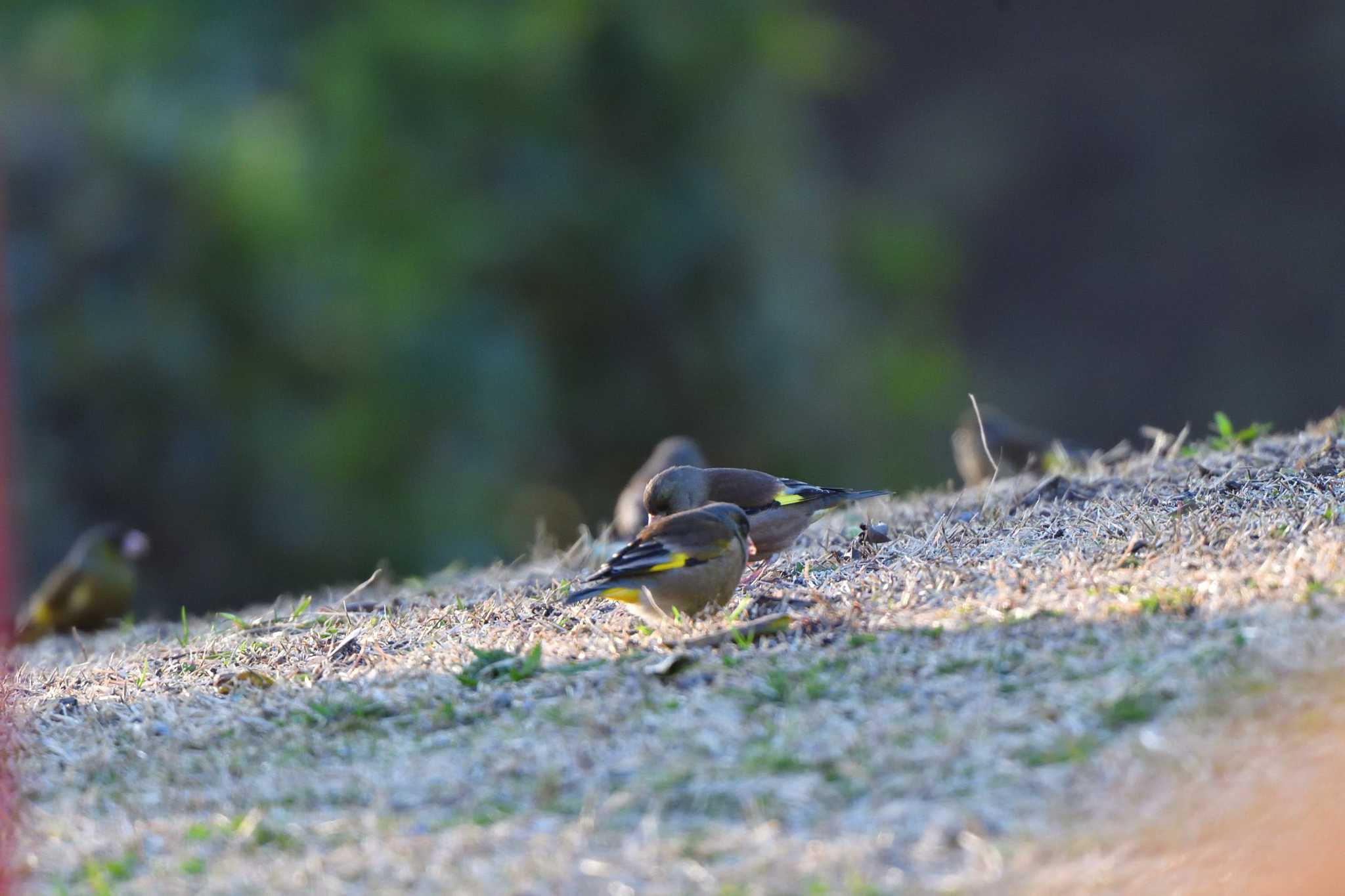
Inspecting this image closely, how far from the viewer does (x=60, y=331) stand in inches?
604

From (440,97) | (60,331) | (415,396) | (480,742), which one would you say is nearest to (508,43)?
(440,97)

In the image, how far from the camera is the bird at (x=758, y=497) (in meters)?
6.94

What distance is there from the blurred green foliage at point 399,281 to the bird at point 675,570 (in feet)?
31.1

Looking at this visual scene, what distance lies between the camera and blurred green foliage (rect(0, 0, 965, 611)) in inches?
607

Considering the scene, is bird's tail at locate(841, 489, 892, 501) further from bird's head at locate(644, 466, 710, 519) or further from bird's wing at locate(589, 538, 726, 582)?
bird's wing at locate(589, 538, 726, 582)

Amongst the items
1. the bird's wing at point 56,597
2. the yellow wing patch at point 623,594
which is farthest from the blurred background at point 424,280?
the yellow wing patch at point 623,594

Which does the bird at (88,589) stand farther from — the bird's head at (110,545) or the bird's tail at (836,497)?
the bird's tail at (836,497)

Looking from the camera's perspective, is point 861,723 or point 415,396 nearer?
point 861,723

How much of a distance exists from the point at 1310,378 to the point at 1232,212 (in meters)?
4.04

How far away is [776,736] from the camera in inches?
168

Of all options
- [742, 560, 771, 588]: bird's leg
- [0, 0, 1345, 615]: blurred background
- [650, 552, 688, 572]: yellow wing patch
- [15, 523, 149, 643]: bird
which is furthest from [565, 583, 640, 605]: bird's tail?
[0, 0, 1345, 615]: blurred background

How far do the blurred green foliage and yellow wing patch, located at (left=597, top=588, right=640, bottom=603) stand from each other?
31.3 feet

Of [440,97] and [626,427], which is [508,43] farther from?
[626,427]

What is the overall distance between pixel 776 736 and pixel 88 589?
7549 mm
